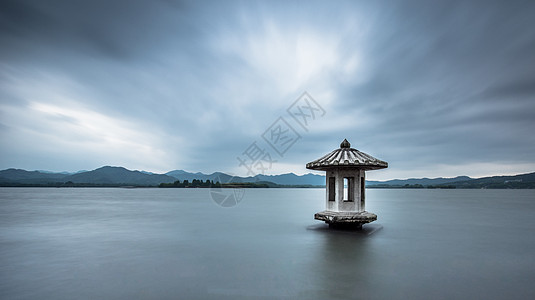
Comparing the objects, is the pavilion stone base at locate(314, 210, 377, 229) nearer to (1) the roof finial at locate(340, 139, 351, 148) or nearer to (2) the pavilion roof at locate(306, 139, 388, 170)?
(2) the pavilion roof at locate(306, 139, 388, 170)

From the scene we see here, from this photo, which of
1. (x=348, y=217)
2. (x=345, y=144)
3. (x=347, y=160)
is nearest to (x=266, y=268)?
(x=348, y=217)

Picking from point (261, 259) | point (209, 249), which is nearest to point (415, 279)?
point (261, 259)

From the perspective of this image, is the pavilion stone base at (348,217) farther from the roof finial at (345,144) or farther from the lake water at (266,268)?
the roof finial at (345,144)

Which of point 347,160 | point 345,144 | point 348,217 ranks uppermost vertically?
point 345,144

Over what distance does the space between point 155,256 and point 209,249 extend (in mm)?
2027

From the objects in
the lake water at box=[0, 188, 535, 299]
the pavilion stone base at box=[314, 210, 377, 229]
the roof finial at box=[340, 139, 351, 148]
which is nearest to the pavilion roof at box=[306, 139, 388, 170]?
the roof finial at box=[340, 139, 351, 148]

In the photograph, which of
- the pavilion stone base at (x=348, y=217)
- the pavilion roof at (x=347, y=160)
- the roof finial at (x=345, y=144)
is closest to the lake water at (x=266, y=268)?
the pavilion stone base at (x=348, y=217)

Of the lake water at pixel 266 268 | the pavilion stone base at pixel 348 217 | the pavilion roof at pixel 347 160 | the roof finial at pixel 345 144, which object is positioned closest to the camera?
the lake water at pixel 266 268

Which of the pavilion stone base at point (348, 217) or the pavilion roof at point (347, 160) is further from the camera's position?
the pavilion stone base at point (348, 217)

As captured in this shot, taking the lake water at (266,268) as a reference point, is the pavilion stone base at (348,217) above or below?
above

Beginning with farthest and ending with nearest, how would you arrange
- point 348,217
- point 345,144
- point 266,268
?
point 345,144
point 348,217
point 266,268

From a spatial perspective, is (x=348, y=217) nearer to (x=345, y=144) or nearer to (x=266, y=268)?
(x=345, y=144)

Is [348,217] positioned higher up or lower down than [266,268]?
higher up

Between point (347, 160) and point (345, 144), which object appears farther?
point (345, 144)
